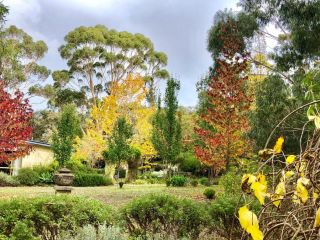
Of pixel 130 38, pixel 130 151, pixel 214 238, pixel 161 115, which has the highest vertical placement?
pixel 130 38

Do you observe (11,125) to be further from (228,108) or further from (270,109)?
(270,109)

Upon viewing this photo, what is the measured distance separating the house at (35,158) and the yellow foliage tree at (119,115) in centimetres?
187

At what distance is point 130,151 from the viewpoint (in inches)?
1017

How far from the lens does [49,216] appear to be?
5215mm

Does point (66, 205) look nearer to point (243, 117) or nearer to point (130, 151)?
point (243, 117)

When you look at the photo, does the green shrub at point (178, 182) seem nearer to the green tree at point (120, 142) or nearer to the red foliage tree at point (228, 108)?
the green tree at point (120, 142)

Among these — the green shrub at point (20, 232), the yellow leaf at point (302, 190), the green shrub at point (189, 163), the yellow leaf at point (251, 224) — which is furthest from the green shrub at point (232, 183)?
the green shrub at point (189, 163)

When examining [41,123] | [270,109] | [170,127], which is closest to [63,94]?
[41,123]

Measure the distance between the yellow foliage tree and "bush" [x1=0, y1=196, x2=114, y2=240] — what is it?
2222cm

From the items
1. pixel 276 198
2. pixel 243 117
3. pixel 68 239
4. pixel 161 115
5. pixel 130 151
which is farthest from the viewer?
pixel 130 151

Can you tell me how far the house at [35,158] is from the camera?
2639 centimetres

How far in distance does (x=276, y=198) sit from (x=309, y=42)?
10.4 m

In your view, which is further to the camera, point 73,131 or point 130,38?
point 130,38

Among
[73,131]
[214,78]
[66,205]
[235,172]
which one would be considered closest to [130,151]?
[73,131]
